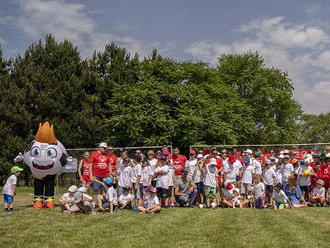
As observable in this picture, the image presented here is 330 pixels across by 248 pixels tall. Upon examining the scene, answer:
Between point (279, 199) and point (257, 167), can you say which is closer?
point (279, 199)

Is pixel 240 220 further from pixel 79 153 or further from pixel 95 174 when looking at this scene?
pixel 79 153

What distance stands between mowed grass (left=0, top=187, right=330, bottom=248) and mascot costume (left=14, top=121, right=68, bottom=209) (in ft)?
5.87

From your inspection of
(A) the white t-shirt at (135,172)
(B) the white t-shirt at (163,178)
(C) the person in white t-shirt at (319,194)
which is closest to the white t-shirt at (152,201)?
(B) the white t-shirt at (163,178)

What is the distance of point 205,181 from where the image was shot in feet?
46.2

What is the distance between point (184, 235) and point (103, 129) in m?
23.3

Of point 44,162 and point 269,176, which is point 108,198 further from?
point 269,176

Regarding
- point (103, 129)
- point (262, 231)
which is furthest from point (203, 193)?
point (103, 129)

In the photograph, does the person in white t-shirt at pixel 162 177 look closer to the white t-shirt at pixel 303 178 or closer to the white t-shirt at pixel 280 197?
the white t-shirt at pixel 280 197

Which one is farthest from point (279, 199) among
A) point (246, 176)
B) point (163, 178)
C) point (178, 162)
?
point (163, 178)

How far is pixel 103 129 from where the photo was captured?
1228 inches

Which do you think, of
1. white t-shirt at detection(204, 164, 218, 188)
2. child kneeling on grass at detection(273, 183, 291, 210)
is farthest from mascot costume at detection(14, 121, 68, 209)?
child kneeling on grass at detection(273, 183, 291, 210)

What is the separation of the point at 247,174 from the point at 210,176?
1740 millimetres

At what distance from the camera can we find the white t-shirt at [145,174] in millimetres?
14070

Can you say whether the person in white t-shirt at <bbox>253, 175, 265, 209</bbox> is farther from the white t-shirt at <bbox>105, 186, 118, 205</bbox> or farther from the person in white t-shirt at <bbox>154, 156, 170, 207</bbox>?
the white t-shirt at <bbox>105, 186, 118, 205</bbox>
